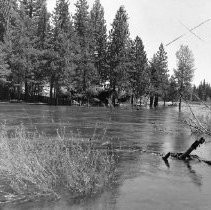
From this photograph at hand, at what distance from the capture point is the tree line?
218 feet

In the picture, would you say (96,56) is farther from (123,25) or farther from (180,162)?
(180,162)

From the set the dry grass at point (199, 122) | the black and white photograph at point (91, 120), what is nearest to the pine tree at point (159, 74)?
the black and white photograph at point (91, 120)

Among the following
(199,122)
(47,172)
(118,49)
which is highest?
(118,49)

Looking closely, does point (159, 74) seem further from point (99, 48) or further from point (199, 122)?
point (199, 122)

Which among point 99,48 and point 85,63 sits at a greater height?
point 99,48

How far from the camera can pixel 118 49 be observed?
78438 millimetres

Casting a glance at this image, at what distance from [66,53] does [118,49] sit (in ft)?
41.7

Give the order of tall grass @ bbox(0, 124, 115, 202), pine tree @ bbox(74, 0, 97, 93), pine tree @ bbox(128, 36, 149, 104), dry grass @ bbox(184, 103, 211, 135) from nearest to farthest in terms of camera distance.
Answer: dry grass @ bbox(184, 103, 211, 135) < tall grass @ bbox(0, 124, 115, 202) < pine tree @ bbox(74, 0, 97, 93) < pine tree @ bbox(128, 36, 149, 104)

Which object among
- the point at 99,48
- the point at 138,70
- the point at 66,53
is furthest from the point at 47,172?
the point at 138,70

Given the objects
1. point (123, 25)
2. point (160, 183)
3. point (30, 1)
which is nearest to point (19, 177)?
point (160, 183)

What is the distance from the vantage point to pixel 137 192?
37.6 feet

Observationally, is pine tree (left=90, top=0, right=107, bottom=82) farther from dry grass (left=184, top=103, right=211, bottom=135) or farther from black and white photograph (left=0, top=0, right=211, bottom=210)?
dry grass (left=184, top=103, right=211, bottom=135)

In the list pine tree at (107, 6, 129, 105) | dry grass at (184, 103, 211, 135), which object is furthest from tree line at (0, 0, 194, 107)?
dry grass at (184, 103, 211, 135)

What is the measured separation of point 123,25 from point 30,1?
55.1ft
